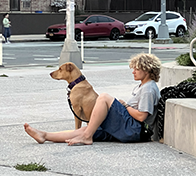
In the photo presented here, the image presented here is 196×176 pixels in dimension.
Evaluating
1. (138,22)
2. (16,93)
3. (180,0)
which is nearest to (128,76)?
(16,93)

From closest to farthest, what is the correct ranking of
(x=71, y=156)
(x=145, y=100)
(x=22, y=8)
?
(x=71, y=156) < (x=145, y=100) < (x=22, y=8)

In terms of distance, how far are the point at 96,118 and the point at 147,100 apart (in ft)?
1.99

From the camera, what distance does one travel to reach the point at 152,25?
30828 millimetres

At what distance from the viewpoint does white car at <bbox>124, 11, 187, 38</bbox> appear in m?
31.0

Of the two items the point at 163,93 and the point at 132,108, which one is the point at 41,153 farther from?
the point at 163,93

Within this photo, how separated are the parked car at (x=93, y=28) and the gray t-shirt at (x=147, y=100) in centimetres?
2465

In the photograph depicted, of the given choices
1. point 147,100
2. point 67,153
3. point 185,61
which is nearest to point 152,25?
point 185,61

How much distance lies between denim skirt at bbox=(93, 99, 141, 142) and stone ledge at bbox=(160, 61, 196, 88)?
2888 millimetres

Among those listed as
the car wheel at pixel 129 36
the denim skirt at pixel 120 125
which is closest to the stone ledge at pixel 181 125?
the denim skirt at pixel 120 125

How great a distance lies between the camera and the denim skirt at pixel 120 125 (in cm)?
568

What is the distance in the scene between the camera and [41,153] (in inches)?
213

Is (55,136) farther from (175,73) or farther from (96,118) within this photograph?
(175,73)

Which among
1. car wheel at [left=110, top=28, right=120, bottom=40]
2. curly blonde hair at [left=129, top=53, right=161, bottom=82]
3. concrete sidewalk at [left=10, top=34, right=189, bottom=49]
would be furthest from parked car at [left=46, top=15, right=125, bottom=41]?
curly blonde hair at [left=129, top=53, right=161, bottom=82]

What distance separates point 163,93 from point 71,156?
1.49 meters
